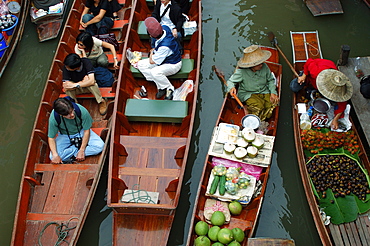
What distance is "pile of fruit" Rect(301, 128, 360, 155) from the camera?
18.5 feet

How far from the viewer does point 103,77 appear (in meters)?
6.33

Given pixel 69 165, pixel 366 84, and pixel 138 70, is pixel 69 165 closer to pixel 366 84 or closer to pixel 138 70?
pixel 138 70

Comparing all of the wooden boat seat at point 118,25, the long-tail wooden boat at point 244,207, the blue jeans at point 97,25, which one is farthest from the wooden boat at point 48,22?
the long-tail wooden boat at point 244,207

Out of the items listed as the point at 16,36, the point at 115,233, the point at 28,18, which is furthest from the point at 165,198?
the point at 28,18

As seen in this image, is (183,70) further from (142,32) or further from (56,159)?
(56,159)

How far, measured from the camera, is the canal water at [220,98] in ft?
18.4

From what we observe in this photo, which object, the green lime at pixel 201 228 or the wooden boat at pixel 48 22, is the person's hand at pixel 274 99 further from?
the wooden boat at pixel 48 22

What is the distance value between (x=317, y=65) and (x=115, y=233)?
4505mm

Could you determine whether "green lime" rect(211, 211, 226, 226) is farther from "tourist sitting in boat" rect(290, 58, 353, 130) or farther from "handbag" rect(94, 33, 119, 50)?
"handbag" rect(94, 33, 119, 50)

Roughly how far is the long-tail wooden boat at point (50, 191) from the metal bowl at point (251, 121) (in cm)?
246

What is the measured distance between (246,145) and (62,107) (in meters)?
2.98

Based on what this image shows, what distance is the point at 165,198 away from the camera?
5.05 meters

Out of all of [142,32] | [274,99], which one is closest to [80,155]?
[142,32]

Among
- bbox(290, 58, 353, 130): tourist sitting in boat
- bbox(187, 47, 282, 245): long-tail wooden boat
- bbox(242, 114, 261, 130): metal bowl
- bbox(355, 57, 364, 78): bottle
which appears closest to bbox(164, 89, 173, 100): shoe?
bbox(187, 47, 282, 245): long-tail wooden boat
